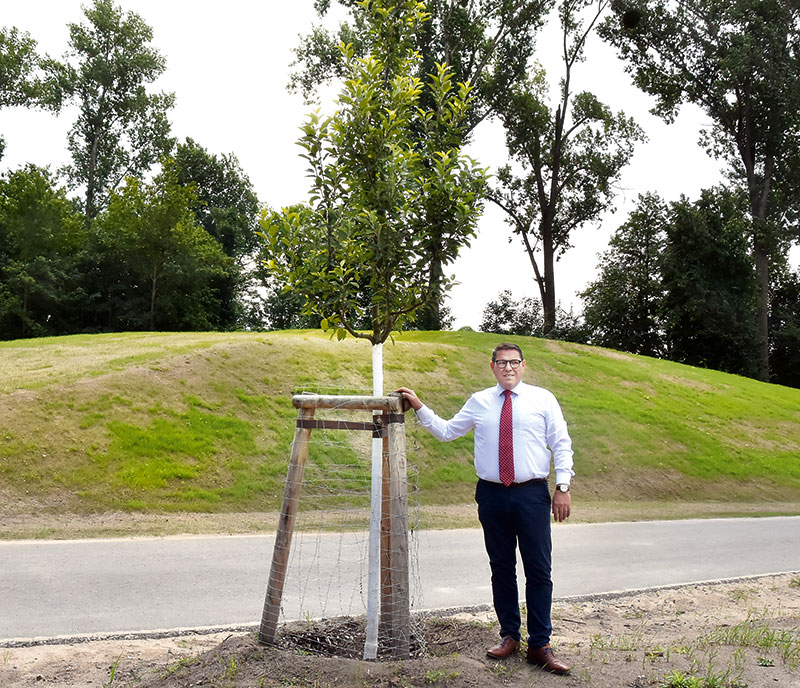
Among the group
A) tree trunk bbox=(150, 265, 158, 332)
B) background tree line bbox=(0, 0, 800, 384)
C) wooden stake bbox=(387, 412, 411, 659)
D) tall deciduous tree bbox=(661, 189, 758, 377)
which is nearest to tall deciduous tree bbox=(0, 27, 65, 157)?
background tree line bbox=(0, 0, 800, 384)

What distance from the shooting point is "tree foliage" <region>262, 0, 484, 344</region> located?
18.0 ft

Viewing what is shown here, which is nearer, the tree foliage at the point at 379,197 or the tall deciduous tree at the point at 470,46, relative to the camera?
the tree foliage at the point at 379,197

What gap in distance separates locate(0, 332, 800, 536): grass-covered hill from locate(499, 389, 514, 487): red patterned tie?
21.2 feet

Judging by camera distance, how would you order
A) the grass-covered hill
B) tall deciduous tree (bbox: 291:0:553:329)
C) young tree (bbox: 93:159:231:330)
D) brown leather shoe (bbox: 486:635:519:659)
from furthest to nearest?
young tree (bbox: 93:159:231:330) → tall deciduous tree (bbox: 291:0:553:329) → the grass-covered hill → brown leather shoe (bbox: 486:635:519:659)

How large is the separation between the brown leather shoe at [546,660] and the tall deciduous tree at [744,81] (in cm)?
3789

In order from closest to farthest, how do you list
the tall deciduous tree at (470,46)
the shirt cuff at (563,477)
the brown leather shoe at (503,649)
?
the shirt cuff at (563,477)
the brown leather shoe at (503,649)
the tall deciduous tree at (470,46)

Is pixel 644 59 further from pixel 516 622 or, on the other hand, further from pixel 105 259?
pixel 516 622

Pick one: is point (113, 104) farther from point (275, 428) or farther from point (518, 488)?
point (518, 488)

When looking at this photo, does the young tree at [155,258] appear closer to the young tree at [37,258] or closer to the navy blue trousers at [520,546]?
the young tree at [37,258]

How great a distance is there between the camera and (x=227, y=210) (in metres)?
50.4

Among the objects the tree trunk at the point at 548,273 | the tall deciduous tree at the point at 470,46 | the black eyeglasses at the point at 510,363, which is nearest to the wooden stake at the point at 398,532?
the black eyeglasses at the point at 510,363

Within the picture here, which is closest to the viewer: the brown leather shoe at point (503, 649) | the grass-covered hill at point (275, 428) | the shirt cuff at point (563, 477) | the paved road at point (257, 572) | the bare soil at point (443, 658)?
the bare soil at point (443, 658)

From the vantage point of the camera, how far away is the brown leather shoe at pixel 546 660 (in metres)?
5.11

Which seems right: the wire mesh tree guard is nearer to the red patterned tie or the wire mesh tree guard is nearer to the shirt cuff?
the red patterned tie
